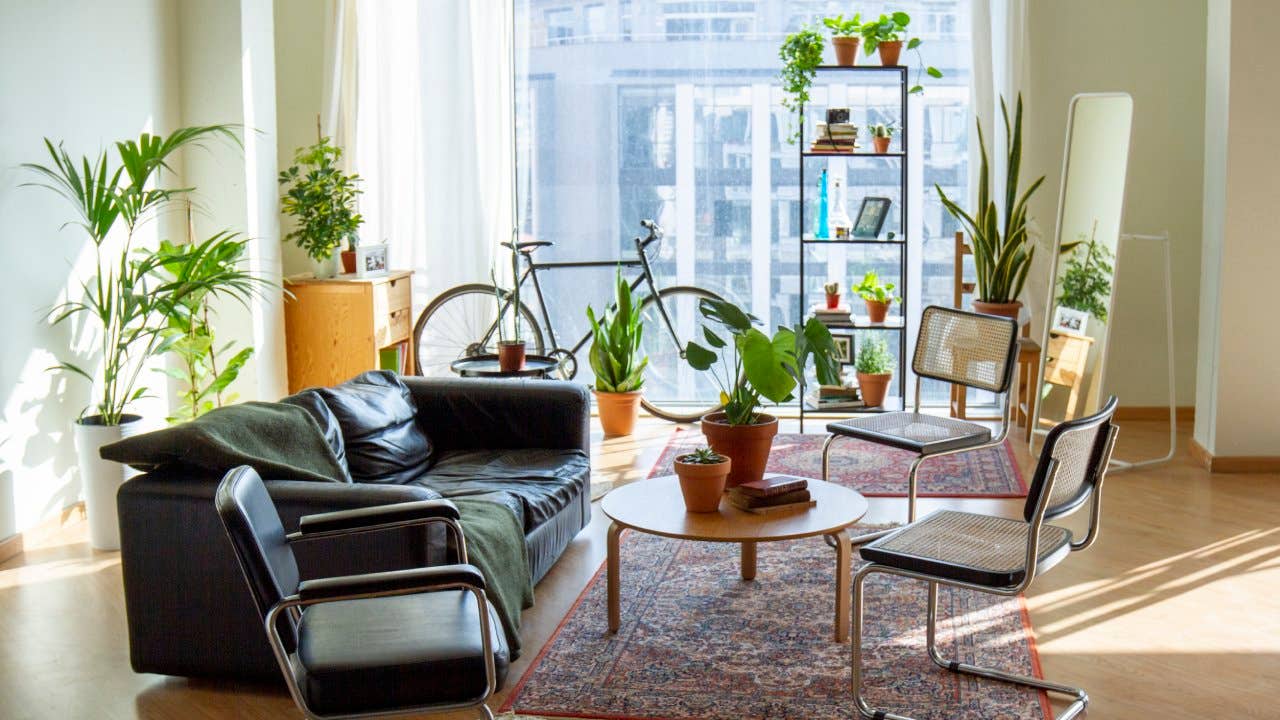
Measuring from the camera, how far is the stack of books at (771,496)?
3.75 metres

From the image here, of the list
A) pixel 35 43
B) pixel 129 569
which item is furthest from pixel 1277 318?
pixel 35 43

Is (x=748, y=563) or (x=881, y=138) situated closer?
(x=748, y=563)

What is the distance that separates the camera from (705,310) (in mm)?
4160

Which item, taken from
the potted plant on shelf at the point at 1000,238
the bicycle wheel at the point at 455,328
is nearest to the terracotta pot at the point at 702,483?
the potted plant on shelf at the point at 1000,238

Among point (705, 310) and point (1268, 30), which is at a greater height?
point (1268, 30)

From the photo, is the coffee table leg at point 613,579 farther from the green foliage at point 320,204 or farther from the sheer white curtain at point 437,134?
the sheer white curtain at point 437,134

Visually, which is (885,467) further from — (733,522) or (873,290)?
(733,522)

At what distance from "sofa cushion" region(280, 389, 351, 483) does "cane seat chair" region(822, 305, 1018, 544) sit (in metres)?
1.66

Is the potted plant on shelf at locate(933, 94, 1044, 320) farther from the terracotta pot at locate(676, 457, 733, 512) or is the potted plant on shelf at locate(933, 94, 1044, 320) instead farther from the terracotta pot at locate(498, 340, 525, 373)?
the terracotta pot at locate(676, 457, 733, 512)

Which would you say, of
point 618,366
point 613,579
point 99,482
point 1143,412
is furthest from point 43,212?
point 1143,412

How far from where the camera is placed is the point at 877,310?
655 cm

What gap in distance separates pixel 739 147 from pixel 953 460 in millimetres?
Answer: 2264

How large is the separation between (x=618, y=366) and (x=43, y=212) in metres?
2.88

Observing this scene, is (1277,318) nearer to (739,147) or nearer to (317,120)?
(739,147)
